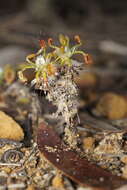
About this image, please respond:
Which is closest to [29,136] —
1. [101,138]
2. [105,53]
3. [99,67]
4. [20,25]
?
[101,138]

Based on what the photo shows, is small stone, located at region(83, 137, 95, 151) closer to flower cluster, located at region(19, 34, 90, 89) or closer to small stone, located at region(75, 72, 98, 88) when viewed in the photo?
flower cluster, located at region(19, 34, 90, 89)

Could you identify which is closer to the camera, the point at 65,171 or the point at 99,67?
the point at 65,171

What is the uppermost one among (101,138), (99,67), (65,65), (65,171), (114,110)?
(99,67)

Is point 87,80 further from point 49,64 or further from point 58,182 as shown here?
point 58,182

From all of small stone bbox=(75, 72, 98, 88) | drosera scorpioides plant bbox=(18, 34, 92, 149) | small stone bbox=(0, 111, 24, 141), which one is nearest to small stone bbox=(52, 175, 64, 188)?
drosera scorpioides plant bbox=(18, 34, 92, 149)

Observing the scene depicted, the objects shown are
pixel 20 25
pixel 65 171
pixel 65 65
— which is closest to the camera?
pixel 65 171

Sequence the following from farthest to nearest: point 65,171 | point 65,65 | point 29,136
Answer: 1. point 29,136
2. point 65,65
3. point 65,171

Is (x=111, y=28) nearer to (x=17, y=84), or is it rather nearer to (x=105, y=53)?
(x=105, y=53)

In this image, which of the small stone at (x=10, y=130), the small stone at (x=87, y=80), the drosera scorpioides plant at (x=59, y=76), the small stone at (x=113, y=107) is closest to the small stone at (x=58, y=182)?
the drosera scorpioides plant at (x=59, y=76)

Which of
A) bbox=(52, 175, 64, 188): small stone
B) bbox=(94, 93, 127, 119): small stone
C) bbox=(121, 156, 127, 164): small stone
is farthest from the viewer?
bbox=(94, 93, 127, 119): small stone
